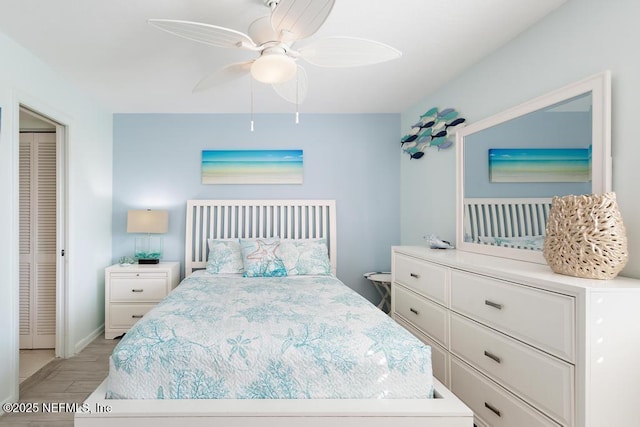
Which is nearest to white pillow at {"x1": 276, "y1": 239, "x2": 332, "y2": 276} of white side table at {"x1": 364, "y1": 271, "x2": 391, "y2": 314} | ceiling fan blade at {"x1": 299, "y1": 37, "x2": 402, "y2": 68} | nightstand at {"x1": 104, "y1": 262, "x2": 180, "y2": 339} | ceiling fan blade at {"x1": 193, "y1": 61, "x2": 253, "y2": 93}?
white side table at {"x1": 364, "y1": 271, "x2": 391, "y2": 314}

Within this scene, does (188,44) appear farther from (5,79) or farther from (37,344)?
(37,344)

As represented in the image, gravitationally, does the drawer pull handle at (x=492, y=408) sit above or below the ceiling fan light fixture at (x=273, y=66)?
below

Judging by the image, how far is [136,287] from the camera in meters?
3.47

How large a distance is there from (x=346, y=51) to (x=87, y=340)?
3.50 meters

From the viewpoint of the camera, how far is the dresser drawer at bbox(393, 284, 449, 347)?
90.5 inches

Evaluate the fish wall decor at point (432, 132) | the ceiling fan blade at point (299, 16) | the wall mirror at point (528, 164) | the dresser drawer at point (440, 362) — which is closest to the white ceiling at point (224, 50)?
the fish wall decor at point (432, 132)

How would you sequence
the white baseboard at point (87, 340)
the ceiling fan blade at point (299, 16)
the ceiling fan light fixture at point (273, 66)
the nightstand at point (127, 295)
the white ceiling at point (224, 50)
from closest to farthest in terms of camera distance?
1. the ceiling fan blade at point (299, 16)
2. the ceiling fan light fixture at point (273, 66)
3. the white ceiling at point (224, 50)
4. the white baseboard at point (87, 340)
5. the nightstand at point (127, 295)

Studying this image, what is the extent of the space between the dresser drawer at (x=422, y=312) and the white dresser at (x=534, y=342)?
0.01 m

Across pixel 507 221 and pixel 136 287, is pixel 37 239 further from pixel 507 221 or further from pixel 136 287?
pixel 507 221

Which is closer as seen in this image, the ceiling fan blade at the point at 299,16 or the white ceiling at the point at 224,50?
the ceiling fan blade at the point at 299,16

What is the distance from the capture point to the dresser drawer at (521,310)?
1.40 m

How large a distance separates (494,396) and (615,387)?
0.59 metres

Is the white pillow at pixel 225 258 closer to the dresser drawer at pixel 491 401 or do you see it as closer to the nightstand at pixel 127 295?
the nightstand at pixel 127 295

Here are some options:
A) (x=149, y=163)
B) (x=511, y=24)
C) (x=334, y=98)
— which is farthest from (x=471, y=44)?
(x=149, y=163)
